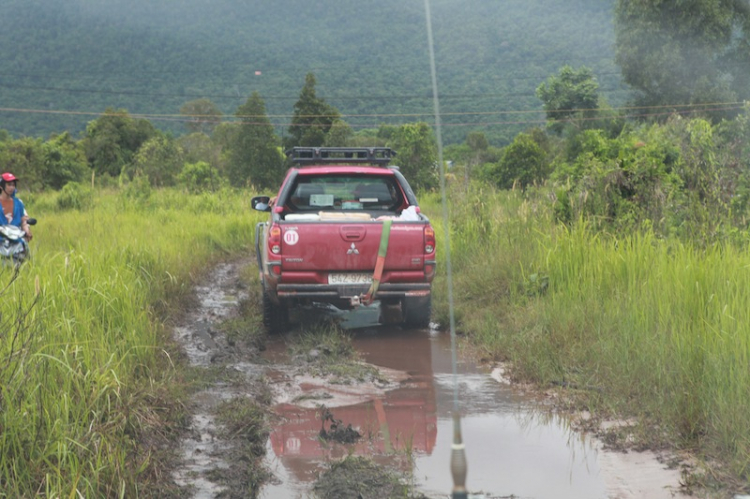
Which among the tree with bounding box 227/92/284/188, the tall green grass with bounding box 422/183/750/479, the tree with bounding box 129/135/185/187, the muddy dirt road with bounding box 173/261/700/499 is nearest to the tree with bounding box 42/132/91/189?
the tree with bounding box 129/135/185/187

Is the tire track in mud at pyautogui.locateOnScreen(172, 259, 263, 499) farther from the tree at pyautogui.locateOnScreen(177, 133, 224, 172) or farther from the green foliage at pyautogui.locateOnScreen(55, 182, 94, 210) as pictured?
the tree at pyautogui.locateOnScreen(177, 133, 224, 172)

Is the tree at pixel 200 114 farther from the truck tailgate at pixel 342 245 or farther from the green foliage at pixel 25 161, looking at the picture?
the truck tailgate at pixel 342 245

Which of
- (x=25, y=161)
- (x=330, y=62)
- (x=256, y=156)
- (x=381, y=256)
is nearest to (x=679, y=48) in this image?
(x=256, y=156)

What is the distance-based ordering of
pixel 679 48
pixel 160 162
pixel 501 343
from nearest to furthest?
pixel 501 343
pixel 160 162
pixel 679 48

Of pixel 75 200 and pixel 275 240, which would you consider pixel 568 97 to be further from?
pixel 275 240

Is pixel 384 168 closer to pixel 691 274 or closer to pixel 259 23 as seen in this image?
pixel 691 274

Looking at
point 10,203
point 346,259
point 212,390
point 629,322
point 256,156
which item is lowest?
point 212,390

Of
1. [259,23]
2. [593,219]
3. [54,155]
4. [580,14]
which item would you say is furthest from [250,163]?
[259,23]

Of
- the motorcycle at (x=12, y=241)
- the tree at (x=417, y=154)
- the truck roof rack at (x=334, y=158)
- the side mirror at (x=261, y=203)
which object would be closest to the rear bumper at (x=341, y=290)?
the side mirror at (x=261, y=203)

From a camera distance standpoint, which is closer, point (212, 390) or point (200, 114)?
point (212, 390)

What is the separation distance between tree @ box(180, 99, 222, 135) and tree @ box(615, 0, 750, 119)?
2095 inches

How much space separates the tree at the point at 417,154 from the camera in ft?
142

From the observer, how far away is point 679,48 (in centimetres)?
4847

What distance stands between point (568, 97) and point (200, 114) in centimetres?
5125
